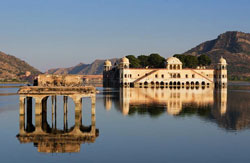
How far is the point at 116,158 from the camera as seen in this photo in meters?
23.0

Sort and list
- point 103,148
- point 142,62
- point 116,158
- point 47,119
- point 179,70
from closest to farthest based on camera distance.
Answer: point 116,158, point 103,148, point 47,119, point 179,70, point 142,62

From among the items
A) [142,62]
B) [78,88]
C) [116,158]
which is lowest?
[116,158]

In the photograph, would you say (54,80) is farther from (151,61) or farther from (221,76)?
(151,61)

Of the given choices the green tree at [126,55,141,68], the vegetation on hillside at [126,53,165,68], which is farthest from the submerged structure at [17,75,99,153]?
the vegetation on hillside at [126,53,165,68]

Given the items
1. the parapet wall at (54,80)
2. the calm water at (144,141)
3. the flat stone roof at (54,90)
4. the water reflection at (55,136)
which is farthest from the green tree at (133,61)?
the flat stone roof at (54,90)

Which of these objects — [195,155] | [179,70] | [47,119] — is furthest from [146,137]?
[179,70]

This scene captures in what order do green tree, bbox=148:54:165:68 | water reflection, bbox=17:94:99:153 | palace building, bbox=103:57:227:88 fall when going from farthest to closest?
green tree, bbox=148:54:165:68 → palace building, bbox=103:57:227:88 → water reflection, bbox=17:94:99:153

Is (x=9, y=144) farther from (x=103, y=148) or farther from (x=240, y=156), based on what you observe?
(x=240, y=156)

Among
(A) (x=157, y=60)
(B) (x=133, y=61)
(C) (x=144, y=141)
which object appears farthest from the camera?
(B) (x=133, y=61)

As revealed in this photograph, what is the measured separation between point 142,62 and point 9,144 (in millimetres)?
132469

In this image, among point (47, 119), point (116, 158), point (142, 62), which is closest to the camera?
point (116, 158)

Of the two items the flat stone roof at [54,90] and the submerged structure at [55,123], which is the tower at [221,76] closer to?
the submerged structure at [55,123]

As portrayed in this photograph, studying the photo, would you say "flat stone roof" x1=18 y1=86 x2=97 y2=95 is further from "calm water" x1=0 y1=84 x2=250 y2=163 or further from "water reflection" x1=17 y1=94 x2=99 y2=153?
"calm water" x1=0 y1=84 x2=250 y2=163

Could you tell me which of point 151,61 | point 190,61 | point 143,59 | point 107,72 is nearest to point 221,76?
point 190,61
